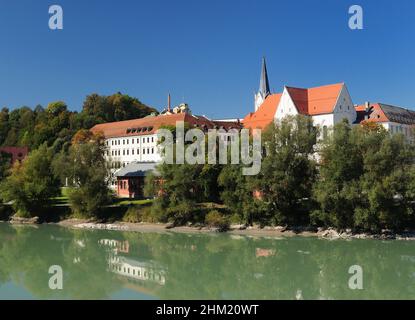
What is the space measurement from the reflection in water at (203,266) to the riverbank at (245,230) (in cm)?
112

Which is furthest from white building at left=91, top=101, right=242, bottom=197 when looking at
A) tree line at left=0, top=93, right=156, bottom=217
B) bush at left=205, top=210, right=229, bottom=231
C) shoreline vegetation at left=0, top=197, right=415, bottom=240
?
bush at left=205, top=210, right=229, bottom=231

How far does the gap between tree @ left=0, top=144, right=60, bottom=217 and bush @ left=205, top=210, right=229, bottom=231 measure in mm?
17729

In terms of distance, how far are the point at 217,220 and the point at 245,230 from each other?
8.15 feet

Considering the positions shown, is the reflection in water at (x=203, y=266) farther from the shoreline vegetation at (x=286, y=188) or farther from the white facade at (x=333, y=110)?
the white facade at (x=333, y=110)

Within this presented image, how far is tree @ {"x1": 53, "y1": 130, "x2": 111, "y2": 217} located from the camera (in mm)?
44125

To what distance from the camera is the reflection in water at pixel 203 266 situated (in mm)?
21391

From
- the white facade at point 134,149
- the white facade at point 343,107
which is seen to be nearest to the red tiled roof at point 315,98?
the white facade at point 343,107

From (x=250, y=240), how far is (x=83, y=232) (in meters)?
14.9

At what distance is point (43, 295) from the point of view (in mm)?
21031

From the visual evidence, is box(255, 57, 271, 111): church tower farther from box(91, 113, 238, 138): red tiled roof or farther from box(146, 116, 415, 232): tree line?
box(146, 116, 415, 232): tree line

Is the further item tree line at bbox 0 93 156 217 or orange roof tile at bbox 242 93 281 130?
orange roof tile at bbox 242 93 281 130
